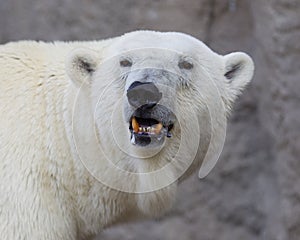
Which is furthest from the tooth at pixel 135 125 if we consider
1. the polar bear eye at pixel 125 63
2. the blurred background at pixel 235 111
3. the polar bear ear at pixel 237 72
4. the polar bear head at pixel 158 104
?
the blurred background at pixel 235 111

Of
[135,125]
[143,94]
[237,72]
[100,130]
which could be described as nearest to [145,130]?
[135,125]

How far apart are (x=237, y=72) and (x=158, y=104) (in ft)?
1.74

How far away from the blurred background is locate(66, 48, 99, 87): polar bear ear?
1.68 meters

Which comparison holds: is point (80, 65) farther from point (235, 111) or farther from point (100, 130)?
point (235, 111)

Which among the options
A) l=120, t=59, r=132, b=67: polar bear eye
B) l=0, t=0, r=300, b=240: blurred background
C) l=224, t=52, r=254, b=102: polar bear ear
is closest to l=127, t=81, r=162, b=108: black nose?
l=120, t=59, r=132, b=67: polar bear eye

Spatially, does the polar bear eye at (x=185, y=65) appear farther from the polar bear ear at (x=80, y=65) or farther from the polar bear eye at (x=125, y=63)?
the polar bear ear at (x=80, y=65)

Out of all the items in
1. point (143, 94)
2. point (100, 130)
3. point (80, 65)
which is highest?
point (80, 65)

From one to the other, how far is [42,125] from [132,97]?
18.8 inches

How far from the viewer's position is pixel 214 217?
194 inches

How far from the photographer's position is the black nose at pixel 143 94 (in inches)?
107

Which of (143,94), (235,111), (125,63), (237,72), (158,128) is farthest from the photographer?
(235,111)

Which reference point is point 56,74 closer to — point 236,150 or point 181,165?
point 181,165

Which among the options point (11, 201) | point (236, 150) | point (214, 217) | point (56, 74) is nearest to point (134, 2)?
point (236, 150)

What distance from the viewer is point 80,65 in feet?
9.84
